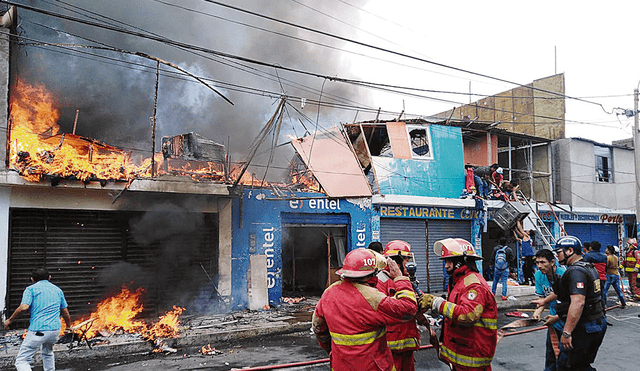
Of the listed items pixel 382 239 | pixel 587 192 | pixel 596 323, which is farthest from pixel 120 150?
pixel 587 192

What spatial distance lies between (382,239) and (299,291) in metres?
3.22

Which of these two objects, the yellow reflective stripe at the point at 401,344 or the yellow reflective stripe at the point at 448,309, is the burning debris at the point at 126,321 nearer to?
the yellow reflective stripe at the point at 401,344

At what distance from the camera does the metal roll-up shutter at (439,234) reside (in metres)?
14.0

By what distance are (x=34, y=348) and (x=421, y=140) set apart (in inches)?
523

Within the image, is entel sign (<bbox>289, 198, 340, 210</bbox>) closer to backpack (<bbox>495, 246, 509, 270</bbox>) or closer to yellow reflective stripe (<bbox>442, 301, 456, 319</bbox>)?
backpack (<bbox>495, 246, 509, 270</bbox>)

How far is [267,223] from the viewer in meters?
11.3

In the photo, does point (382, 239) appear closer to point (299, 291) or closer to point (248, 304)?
point (299, 291)

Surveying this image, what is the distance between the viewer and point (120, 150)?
35.9ft

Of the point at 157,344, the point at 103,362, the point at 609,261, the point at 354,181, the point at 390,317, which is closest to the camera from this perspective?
the point at 390,317

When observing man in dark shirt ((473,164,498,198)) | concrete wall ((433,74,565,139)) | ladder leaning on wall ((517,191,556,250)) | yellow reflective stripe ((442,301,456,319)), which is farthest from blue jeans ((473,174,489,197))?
yellow reflective stripe ((442,301,456,319))

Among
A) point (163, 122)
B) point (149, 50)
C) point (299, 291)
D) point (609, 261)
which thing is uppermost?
point (149, 50)

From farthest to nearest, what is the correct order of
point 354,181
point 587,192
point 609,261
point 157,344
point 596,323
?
point 587,192
point 354,181
point 609,261
point 157,344
point 596,323

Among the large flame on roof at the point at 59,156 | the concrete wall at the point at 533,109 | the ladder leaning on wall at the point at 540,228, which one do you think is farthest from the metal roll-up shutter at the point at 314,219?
the concrete wall at the point at 533,109

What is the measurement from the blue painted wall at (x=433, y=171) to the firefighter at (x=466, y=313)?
32.4ft
